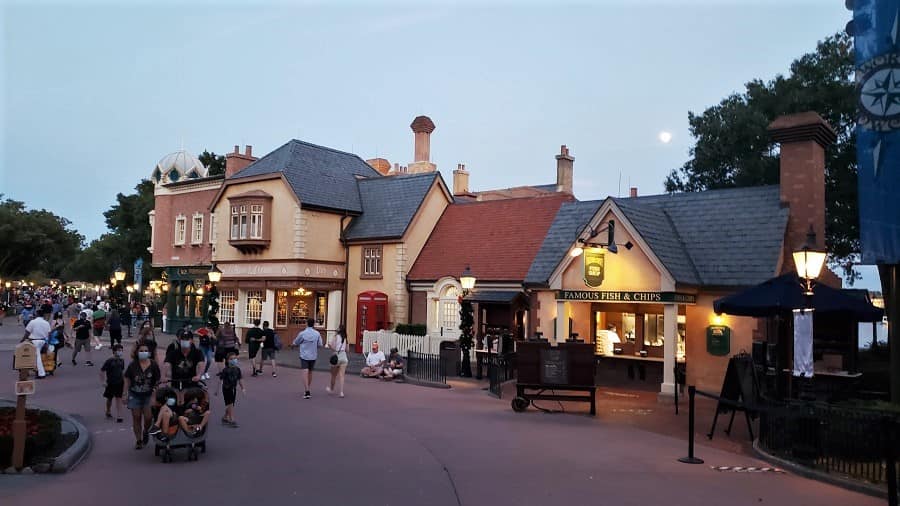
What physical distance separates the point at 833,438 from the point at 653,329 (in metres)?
11.5

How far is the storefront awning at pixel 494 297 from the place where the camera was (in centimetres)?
2506

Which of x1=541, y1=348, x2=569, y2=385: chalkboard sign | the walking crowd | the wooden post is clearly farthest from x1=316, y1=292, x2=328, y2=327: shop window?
the wooden post

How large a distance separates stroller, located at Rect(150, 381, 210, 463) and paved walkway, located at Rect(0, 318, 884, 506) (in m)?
0.21

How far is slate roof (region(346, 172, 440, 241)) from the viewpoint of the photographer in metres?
31.9

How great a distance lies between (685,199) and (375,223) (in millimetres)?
15639

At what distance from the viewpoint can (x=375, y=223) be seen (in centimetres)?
3300

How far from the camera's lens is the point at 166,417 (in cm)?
993

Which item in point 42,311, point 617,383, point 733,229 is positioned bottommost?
point 617,383

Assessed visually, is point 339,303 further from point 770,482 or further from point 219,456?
point 770,482

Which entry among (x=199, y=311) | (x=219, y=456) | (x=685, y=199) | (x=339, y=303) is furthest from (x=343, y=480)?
(x=199, y=311)

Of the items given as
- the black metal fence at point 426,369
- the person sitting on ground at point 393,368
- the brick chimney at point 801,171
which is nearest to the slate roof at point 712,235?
the brick chimney at point 801,171

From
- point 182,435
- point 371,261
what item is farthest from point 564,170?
point 182,435

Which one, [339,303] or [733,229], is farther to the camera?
[339,303]

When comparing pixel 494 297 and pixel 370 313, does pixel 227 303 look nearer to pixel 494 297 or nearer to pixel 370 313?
pixel 370 313
